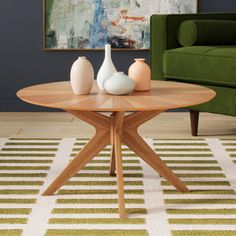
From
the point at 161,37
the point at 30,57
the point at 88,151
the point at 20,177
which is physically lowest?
the point at 20,177

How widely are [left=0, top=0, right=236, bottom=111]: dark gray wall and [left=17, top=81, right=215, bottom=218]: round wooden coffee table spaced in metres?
2.00

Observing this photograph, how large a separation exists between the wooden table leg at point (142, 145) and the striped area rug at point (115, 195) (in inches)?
2.1

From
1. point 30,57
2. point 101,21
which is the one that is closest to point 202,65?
point 101,21

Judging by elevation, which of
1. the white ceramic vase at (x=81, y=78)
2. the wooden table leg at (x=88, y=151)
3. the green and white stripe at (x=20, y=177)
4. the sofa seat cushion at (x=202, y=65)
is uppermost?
the white ceramic vase at (x=81, y=78)

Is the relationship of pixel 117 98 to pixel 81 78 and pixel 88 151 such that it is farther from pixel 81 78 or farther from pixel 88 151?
pixel 88 151

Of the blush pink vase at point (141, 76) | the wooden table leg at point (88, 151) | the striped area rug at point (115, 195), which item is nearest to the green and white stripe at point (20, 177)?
the striped area rug at point (115, 195)

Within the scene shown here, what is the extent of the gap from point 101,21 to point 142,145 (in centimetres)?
225

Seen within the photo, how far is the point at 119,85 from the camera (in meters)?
2.93

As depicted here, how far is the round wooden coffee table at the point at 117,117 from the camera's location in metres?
2.81

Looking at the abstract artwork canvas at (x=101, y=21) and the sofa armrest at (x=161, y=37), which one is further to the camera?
the abstract artwork canvas at (x=101, y=21)

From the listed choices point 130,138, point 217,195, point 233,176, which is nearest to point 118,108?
point 130,138

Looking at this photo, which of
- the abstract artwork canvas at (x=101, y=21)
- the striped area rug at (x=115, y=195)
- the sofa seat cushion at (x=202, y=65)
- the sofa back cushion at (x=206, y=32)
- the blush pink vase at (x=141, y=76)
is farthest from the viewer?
the abstract artwork canvas at (x=101, y=21)

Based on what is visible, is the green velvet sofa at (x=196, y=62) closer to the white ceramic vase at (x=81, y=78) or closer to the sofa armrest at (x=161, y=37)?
the sofa armrest at (x=161, y=37)

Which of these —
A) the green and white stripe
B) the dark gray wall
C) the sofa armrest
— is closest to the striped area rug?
the green and white stripe
